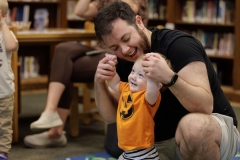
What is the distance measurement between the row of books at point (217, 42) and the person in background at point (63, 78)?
1900 millimetres

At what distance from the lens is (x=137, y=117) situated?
1.84 meters

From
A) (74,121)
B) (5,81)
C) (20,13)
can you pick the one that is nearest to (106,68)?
(5,81)

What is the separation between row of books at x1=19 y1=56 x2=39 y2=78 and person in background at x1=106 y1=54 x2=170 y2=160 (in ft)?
10.7

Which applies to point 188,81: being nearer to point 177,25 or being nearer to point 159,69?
point 159,69

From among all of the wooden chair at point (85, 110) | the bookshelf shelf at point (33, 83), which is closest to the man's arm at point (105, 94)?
the wooden chair at point (85, 110)

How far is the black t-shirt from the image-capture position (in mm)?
1749

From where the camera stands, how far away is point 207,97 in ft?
5.43

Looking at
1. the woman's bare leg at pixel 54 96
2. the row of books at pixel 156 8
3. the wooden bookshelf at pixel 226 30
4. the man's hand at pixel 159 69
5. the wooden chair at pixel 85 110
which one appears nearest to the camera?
the man's hand at pixel 159 69

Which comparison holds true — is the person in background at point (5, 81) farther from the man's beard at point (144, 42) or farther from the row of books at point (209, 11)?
the row of books at point (209, 11)

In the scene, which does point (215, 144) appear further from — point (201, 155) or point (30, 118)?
point (30, 118)

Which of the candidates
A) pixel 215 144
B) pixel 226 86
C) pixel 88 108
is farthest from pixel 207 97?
pixel 226 86

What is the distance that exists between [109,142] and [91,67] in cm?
56

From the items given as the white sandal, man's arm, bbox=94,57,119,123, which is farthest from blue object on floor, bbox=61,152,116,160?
man's arm, bbox=94,57,119,123

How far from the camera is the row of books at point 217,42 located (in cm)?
465
